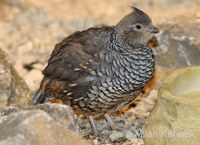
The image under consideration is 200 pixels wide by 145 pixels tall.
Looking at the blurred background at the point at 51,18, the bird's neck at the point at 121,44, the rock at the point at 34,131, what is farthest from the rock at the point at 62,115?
the blurred background at the point at 51,18

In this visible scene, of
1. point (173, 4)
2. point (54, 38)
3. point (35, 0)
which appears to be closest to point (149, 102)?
point (54, 38)

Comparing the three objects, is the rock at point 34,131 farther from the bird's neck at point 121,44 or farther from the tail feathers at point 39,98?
the tail feathers at point 39,98

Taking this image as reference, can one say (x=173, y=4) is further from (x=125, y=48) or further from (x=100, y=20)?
(x=125, y=48)

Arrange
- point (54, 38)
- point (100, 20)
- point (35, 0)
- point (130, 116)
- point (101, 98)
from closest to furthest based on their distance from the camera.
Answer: point (101, 98) < point (130, 116) < point (54, 38) < point (100, 20) < point (35, 0)

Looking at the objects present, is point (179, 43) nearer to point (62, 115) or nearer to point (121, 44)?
point (121, 44)

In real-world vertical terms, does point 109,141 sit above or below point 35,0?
below

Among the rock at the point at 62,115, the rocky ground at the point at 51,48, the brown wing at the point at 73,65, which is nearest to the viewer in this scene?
the rocky ground at the point at 51,48

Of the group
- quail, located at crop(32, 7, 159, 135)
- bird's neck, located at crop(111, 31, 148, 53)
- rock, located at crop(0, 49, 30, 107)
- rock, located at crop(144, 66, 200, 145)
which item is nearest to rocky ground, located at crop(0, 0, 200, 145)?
rock, located at crop(0, 49, 30, 107)

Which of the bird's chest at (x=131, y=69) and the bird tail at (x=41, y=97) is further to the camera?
the bird tail at (x=41, y=97)
